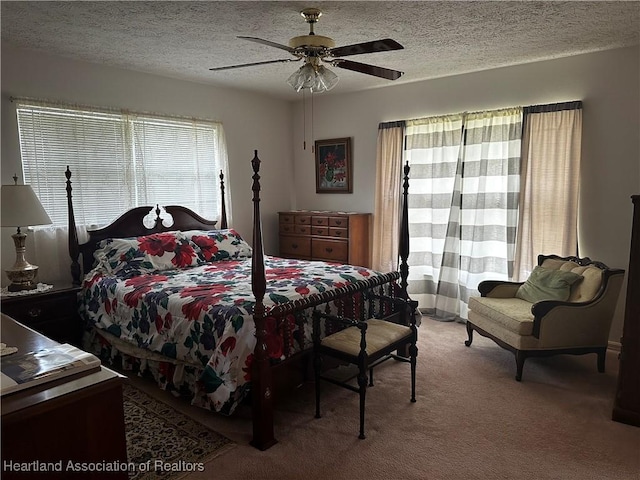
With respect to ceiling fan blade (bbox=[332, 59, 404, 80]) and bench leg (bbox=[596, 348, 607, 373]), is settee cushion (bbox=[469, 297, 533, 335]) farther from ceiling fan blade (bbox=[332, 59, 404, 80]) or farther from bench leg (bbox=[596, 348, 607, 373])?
ceiling fan blade (bbox=[332, 59, 404, 80])

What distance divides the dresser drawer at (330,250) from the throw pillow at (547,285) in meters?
1.88

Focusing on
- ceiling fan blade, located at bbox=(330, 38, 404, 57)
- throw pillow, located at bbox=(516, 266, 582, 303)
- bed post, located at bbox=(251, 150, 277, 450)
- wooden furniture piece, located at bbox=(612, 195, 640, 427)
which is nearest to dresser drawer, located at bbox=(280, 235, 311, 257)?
throw pillow, located at bbox=(516, 266, 582, 303)

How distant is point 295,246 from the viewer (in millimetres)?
5465

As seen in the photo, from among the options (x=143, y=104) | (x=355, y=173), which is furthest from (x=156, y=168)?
(x=355, y=173)

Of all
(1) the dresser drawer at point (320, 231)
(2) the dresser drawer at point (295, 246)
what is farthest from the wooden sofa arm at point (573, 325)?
(2) the dresser drawer at point (295, 246)

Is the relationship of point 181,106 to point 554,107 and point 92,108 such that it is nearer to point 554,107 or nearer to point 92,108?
point 92,108

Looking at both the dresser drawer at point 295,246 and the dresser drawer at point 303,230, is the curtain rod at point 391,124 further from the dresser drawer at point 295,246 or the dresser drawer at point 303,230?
the dresser drawer at point 295,246

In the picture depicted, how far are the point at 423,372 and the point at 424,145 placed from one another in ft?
7.99

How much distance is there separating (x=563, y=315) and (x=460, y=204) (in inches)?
64.9

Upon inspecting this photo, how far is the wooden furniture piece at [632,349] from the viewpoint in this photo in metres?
2.61

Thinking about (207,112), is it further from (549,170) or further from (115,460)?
(115,460)

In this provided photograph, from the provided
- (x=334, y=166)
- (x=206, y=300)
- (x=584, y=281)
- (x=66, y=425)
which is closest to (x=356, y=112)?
(x=334, y=166)

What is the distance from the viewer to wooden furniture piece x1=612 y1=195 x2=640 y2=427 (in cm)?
261

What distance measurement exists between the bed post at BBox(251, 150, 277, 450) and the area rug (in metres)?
0.20
